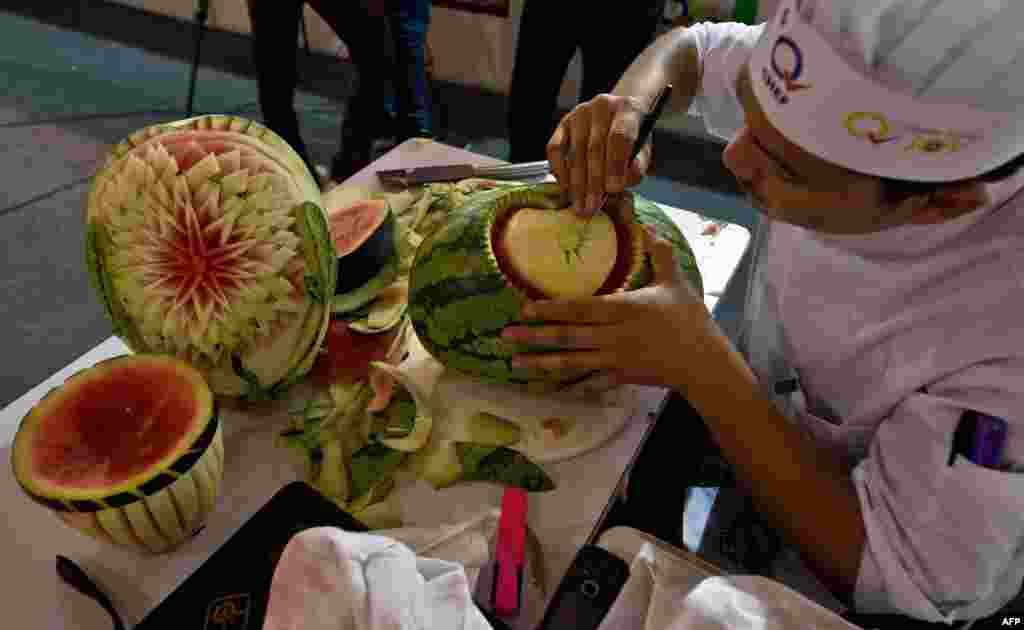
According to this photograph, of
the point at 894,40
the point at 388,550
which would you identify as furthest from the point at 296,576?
the point at 894,40

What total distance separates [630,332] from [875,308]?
27 cm

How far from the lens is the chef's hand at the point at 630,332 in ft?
2.42

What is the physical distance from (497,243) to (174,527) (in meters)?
0.44

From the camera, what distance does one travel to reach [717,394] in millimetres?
737

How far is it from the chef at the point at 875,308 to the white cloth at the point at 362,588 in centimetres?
30

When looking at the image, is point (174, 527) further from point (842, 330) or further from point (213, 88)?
point (213, 88)

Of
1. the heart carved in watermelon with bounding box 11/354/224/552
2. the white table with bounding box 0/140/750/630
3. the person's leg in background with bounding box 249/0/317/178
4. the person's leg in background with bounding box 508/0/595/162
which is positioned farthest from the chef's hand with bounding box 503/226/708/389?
the person's leg in background with bounding box 249/0/317/178

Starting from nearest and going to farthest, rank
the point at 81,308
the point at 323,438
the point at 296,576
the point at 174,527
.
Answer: the point at 296,576
the point at 174,527
the point at 323,438
the point at 81,308

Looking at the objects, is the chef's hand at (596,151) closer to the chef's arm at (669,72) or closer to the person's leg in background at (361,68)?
the chef's arm at (669,72)

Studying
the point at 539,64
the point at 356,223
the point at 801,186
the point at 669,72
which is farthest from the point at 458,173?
the point at 539,64

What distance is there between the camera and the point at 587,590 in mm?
587

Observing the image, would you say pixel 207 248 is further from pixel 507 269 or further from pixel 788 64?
pixel 788 64

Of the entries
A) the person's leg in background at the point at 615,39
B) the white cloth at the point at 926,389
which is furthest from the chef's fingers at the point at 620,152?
the person's leg in background at the point at 615,39

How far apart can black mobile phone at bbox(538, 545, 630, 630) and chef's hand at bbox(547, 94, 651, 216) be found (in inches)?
15.1
